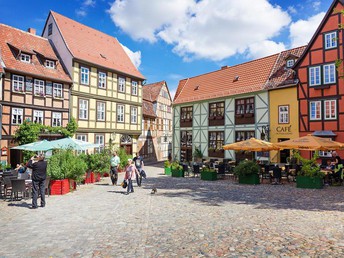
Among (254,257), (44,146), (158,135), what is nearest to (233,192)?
(254,257)

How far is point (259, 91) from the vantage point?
23.3 m

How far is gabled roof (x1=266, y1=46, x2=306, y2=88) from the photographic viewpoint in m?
21.9

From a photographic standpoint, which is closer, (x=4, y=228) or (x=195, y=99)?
(x=4, y=228)

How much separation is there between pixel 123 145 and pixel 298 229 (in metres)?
22.6

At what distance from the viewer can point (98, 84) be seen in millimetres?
25234

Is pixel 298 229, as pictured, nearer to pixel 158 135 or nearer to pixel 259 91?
pixel 259 91

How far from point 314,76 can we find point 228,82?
8.54m

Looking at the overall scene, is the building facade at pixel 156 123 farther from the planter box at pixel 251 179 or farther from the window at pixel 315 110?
the planter box at pixel 251 179

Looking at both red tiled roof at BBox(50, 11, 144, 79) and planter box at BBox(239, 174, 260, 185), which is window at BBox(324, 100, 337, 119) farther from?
red tiled roof at BBox(50, 11, 144, 79)

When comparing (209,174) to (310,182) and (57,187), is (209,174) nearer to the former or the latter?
(310,182)

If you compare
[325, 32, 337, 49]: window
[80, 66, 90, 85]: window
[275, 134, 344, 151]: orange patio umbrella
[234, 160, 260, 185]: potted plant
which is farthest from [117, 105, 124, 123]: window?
[325, 32, 337, 49]: window

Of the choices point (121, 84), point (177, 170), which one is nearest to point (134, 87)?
point (121, 84)

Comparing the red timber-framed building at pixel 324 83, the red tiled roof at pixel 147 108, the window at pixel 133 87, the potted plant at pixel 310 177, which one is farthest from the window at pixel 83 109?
the potted plant at pixel 310 177

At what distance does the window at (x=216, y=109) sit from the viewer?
87.8ft
